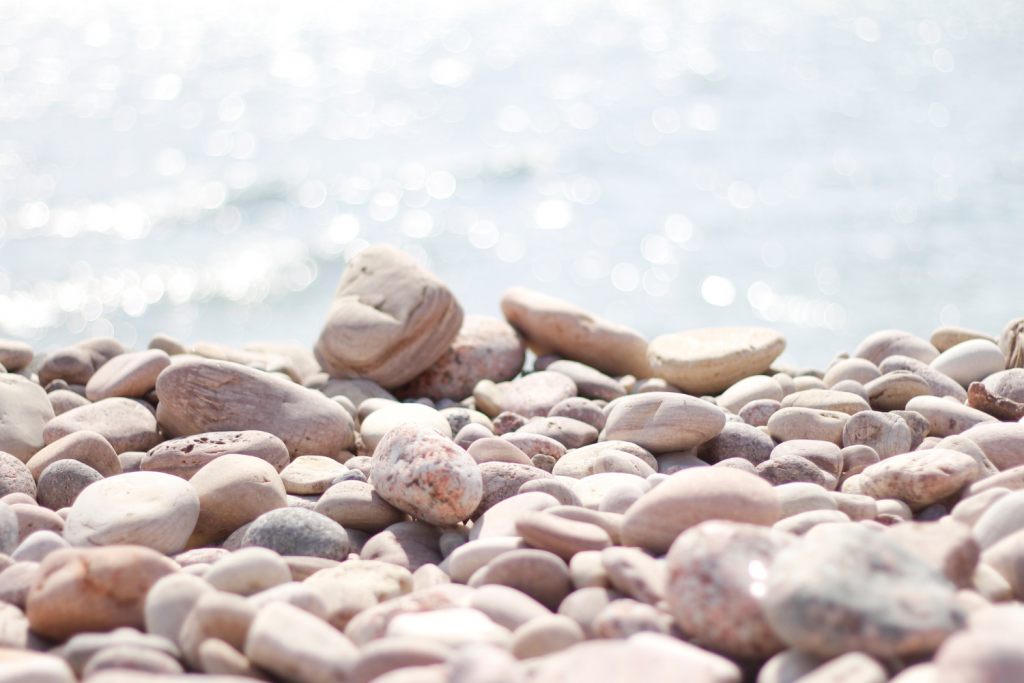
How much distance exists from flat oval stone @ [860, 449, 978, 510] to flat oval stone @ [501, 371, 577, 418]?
1.56 meters

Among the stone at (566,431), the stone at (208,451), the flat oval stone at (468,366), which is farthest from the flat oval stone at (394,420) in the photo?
the flat oval stone at (468,366)

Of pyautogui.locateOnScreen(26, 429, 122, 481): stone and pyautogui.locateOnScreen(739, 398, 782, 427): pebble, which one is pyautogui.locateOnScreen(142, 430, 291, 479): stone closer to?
pyautogui.locateOnScreen(26, 429, 122, 481): stone

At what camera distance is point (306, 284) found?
8.43 m

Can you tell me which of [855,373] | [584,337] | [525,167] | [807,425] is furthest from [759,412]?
[525,167]

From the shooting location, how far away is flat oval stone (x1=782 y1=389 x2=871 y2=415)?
9.24 feet

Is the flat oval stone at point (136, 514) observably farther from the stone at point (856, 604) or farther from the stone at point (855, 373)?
the stone at point (855, 373)

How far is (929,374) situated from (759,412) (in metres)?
0.81

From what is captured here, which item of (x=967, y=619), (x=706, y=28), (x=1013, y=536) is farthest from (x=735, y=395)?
(x=706, y=28)

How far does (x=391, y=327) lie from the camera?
12.4ft

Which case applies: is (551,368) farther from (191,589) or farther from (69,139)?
(69,139)

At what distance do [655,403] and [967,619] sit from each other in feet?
4.68

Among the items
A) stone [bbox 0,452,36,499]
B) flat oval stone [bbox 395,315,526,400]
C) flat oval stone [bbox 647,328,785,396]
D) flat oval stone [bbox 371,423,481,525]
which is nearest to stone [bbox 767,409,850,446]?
flat oval stone [bbox 647,328,785,396]

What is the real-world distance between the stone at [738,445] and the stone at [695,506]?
2.86 feet

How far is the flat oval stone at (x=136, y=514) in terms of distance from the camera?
180 cm
